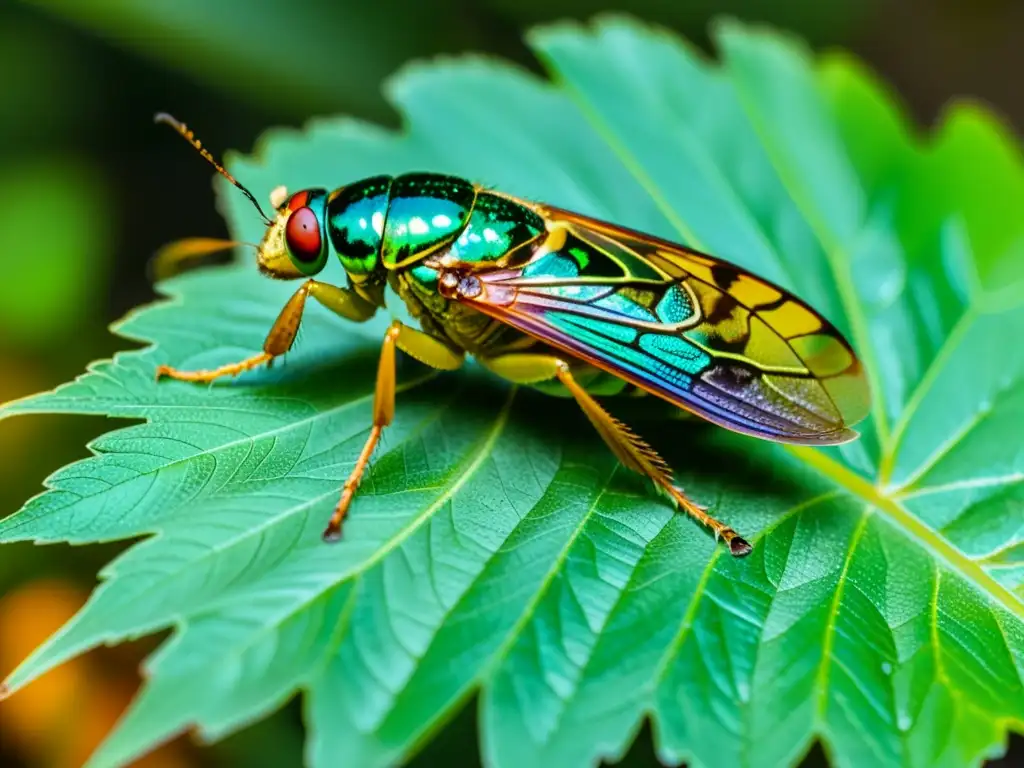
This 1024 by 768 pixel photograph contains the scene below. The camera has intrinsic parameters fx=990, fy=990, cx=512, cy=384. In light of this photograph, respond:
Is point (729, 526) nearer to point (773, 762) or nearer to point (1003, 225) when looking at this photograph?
point (773, 762)

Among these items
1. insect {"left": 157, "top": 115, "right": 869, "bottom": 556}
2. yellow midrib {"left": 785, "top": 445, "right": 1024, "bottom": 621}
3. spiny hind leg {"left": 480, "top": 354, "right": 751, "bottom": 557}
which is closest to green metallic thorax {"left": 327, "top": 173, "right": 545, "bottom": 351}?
insect {"left": 157, "top": 115, "right": 869, "bottom": 556}

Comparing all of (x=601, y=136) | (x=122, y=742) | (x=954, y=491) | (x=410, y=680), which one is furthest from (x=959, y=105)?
(x=122, y=742)

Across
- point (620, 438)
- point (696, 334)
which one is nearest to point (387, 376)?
point (620, 438)

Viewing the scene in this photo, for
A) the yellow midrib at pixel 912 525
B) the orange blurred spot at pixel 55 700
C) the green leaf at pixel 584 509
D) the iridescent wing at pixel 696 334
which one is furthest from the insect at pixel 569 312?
the orange blurred spot at pixel 55 700

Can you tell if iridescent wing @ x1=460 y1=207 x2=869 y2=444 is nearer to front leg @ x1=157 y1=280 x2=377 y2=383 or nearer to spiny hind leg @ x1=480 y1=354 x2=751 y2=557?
spiny hind leg @ x1=480 y1=354 x2=751 y2=557

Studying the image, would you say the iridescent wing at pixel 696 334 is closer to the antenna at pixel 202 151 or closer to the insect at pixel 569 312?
the insect at pixel 569 312

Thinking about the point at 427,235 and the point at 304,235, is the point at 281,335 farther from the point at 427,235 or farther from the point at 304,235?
the point at 427,235
